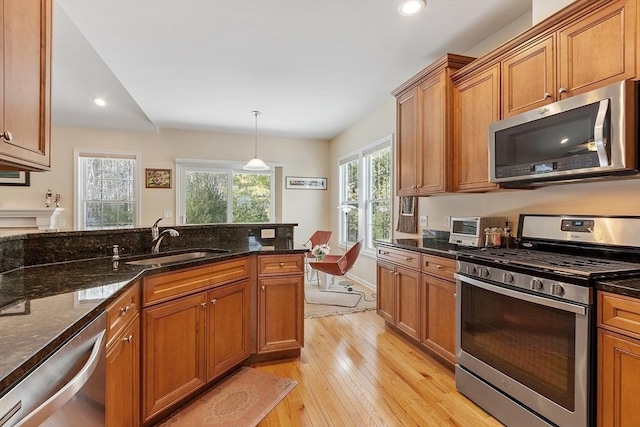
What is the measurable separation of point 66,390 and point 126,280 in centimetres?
70

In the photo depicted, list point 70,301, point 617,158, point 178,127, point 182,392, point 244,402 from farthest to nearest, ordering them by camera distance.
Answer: point 178,127 → point 244,402 → point 182,392 → point 617,158 → point 70,301

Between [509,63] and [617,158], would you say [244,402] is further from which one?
[509,63]

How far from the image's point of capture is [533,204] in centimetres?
238

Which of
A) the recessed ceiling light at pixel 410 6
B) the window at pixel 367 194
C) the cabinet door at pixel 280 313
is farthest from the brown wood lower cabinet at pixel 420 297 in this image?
the recessed ceiling light at pixel 410 6

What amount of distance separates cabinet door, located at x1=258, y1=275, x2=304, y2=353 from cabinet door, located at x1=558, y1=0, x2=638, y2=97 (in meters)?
2.19

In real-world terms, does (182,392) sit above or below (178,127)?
below

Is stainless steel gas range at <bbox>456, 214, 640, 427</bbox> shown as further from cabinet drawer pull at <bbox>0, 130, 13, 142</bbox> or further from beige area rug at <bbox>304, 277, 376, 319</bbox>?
cabinet drawer pull at <bbox>0, 130, 13, 142</bbox>

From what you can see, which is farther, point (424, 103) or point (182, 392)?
point (424, 103)

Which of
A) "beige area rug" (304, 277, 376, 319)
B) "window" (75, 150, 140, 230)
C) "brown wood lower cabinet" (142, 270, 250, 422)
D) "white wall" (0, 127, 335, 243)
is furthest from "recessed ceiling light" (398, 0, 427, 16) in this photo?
"window" (75, 150, 140, 230)

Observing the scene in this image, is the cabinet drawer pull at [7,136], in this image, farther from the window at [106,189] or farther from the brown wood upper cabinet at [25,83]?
the window at [106,189]

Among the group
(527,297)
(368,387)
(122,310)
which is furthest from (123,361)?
(527,297)

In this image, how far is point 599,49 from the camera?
171cm

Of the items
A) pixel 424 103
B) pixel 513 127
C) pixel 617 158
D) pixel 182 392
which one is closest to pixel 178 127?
pixel 424 103

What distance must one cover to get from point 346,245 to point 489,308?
13.5ft
